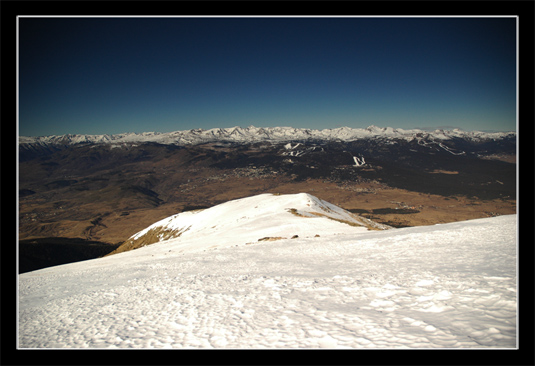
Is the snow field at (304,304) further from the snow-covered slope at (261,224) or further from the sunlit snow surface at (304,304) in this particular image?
the snow-covered slope at (261,224)

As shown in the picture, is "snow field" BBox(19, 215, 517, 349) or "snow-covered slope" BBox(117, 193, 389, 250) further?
"snow-covered slope" BBox(117, 193, 389, 250)

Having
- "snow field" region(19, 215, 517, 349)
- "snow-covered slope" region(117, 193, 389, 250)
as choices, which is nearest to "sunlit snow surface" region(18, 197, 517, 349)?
"snow field" region(19, 215, 517, 349)

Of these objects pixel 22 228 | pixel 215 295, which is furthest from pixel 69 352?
pixel 22 228

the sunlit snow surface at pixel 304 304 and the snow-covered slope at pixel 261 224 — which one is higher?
the sunlit snow surface at pixel 304 304

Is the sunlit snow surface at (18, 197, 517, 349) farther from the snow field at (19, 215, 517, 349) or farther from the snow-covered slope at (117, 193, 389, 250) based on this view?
the snow-covered slope at (117, 193, 389, 250)

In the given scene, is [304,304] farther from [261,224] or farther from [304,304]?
[261,224]

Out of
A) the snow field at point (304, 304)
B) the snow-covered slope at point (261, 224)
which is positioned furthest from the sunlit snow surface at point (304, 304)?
the snow-covered slope at point (261, 224)

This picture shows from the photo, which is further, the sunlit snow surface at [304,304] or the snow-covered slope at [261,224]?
the snow-covered slope at [261,224]
